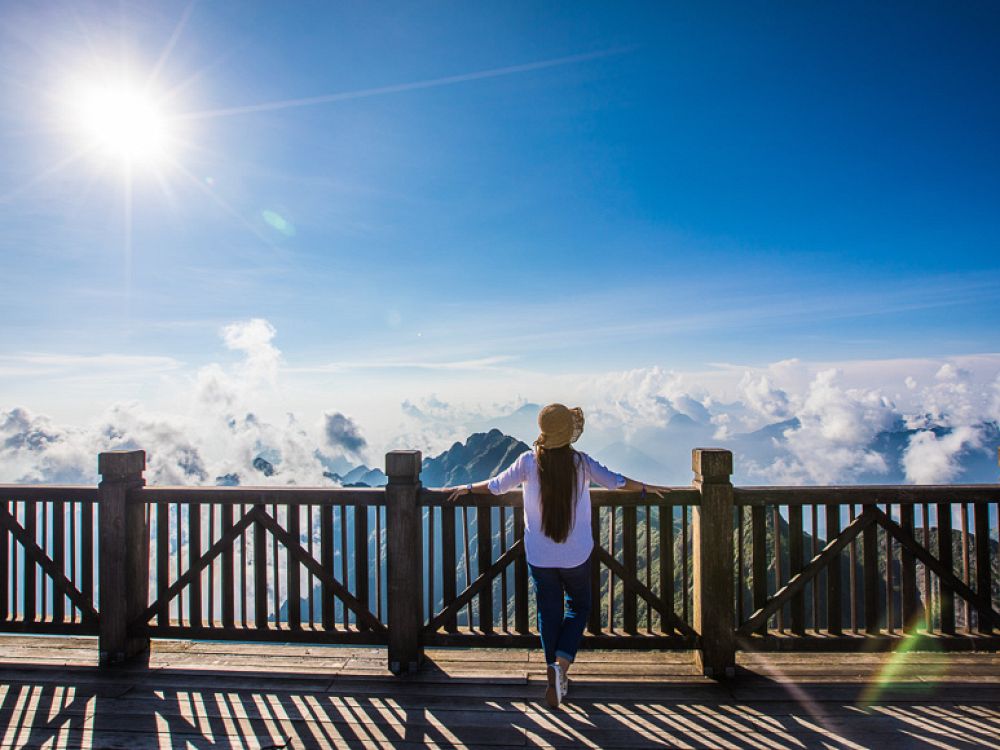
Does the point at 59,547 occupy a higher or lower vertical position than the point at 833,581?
higher

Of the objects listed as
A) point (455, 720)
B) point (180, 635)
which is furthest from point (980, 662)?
point (180, 635)

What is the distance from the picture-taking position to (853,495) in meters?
5.12

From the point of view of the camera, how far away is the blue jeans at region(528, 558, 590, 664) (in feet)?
14.6

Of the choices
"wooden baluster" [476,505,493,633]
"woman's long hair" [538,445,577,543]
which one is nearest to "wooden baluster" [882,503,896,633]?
"woman's long hair" [538,445,577,543]

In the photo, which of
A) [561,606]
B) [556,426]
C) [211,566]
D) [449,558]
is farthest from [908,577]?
[211,566]

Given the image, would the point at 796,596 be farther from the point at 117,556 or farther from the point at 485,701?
the point at 117,556

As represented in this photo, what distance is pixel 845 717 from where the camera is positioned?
438 cm

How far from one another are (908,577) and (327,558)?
4.90 metres

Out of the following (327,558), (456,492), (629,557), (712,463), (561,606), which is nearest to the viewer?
(561,606)

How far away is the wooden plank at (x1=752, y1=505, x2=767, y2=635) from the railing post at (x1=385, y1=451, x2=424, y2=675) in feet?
9.04

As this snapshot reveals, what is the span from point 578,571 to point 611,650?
1.33 meters

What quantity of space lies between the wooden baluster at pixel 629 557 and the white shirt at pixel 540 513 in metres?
0.84

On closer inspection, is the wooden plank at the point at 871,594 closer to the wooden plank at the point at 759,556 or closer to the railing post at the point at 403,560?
the wooden plank at the point at 759,556

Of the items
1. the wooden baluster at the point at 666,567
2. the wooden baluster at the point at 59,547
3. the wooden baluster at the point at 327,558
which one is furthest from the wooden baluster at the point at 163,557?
the wooden baluster at the point at 666,567
